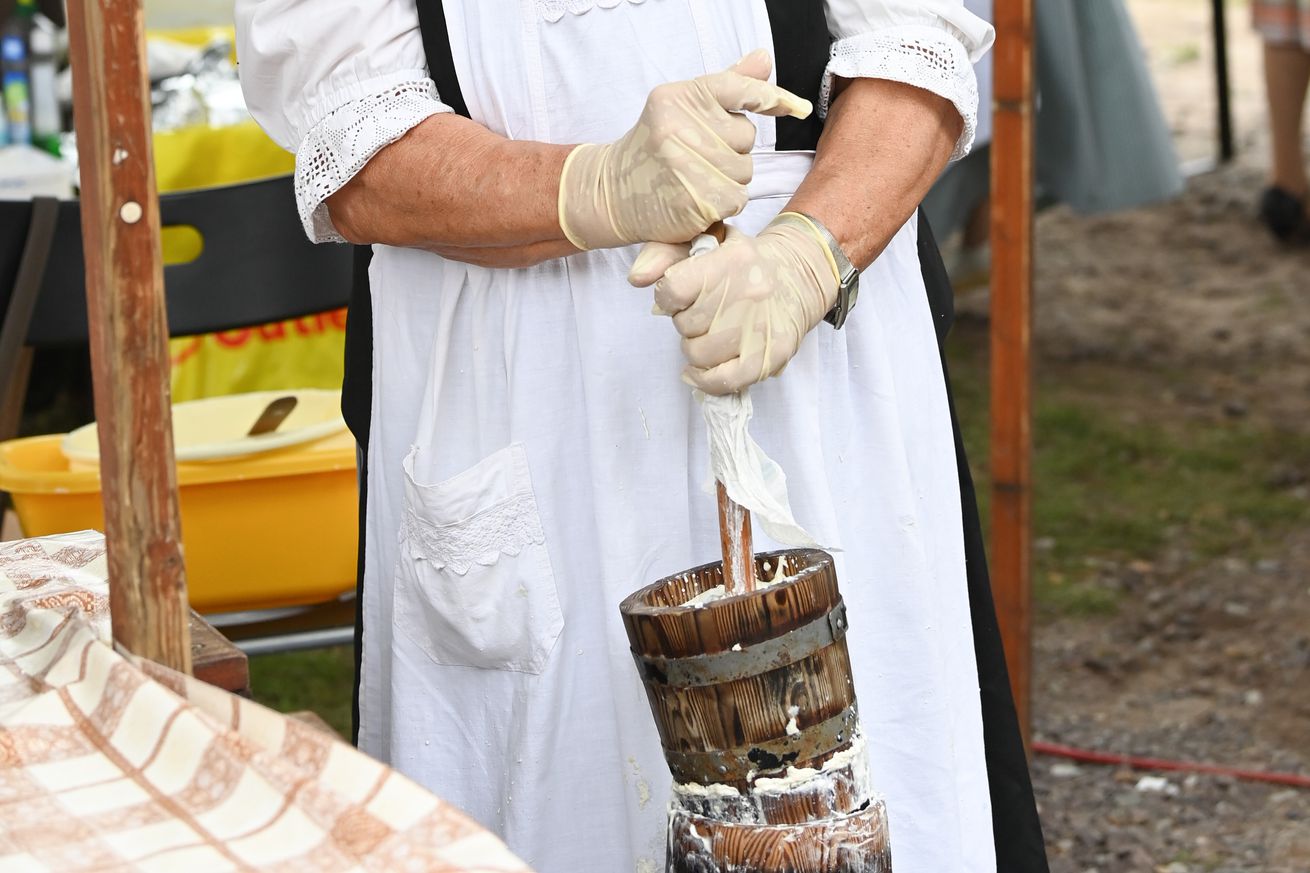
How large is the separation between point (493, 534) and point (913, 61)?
587 millimetres

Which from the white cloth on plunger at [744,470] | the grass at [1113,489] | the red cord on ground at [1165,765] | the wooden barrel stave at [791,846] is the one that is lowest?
the red cord on ground at [1165,765]

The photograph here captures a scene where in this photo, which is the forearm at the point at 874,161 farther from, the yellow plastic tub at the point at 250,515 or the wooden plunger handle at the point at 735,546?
the yellow plastic tub at the point at 250,515

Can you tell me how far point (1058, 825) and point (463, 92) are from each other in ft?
5.71

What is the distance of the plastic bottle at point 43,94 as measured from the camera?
353cm

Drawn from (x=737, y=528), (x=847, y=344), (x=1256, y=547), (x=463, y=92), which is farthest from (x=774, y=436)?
(x=1256, y=547)

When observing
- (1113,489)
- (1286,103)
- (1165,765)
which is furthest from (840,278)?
(1286,103)

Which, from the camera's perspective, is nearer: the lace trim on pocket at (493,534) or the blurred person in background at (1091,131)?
the lace trim on pocket at (493,534)

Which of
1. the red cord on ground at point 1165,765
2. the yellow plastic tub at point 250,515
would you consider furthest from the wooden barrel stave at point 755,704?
the red cord on ground at point 1165,765

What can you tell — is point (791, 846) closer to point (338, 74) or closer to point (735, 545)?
point (735, 545)

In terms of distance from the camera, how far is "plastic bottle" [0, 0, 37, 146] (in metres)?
3.50

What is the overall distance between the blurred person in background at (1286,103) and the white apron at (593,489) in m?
4.52

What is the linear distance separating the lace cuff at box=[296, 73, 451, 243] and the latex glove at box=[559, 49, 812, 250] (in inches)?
7.7

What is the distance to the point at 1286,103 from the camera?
562cm

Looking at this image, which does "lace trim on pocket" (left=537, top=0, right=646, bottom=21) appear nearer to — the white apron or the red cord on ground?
the white apron
